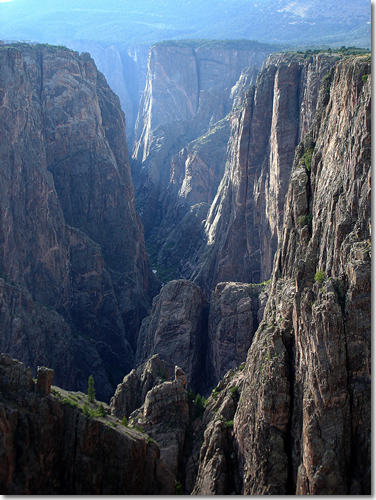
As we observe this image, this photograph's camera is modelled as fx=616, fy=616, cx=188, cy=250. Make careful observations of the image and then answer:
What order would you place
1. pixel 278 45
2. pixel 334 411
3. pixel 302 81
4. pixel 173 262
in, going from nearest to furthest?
1. pixel 334 411
2. pixel 302 81
3. pixel 173 262
4. pixel 278 45

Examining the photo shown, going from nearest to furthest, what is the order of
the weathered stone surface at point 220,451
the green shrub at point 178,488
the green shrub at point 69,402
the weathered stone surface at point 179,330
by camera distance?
the weathered stone surface at point 220,451, the green shrub at point 178,488, the green shrub at point 69,402, the weathered stone surface at point 179,330

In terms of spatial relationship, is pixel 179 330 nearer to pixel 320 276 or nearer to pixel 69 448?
pixel 69 448

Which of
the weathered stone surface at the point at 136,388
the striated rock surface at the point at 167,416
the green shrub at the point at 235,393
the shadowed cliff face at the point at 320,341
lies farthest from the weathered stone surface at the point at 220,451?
the weathered stone surface at the point at 136,388

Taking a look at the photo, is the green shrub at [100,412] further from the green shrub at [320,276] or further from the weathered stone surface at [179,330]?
the weathered stone surface at [179,330]

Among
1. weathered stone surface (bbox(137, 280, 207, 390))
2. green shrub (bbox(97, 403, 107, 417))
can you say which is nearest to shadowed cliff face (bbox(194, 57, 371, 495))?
green shrub (bbox(97, 403, 107, 417))

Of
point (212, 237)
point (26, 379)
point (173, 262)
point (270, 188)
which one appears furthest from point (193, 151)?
point (26, 379)

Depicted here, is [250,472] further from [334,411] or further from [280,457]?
[334,411]
